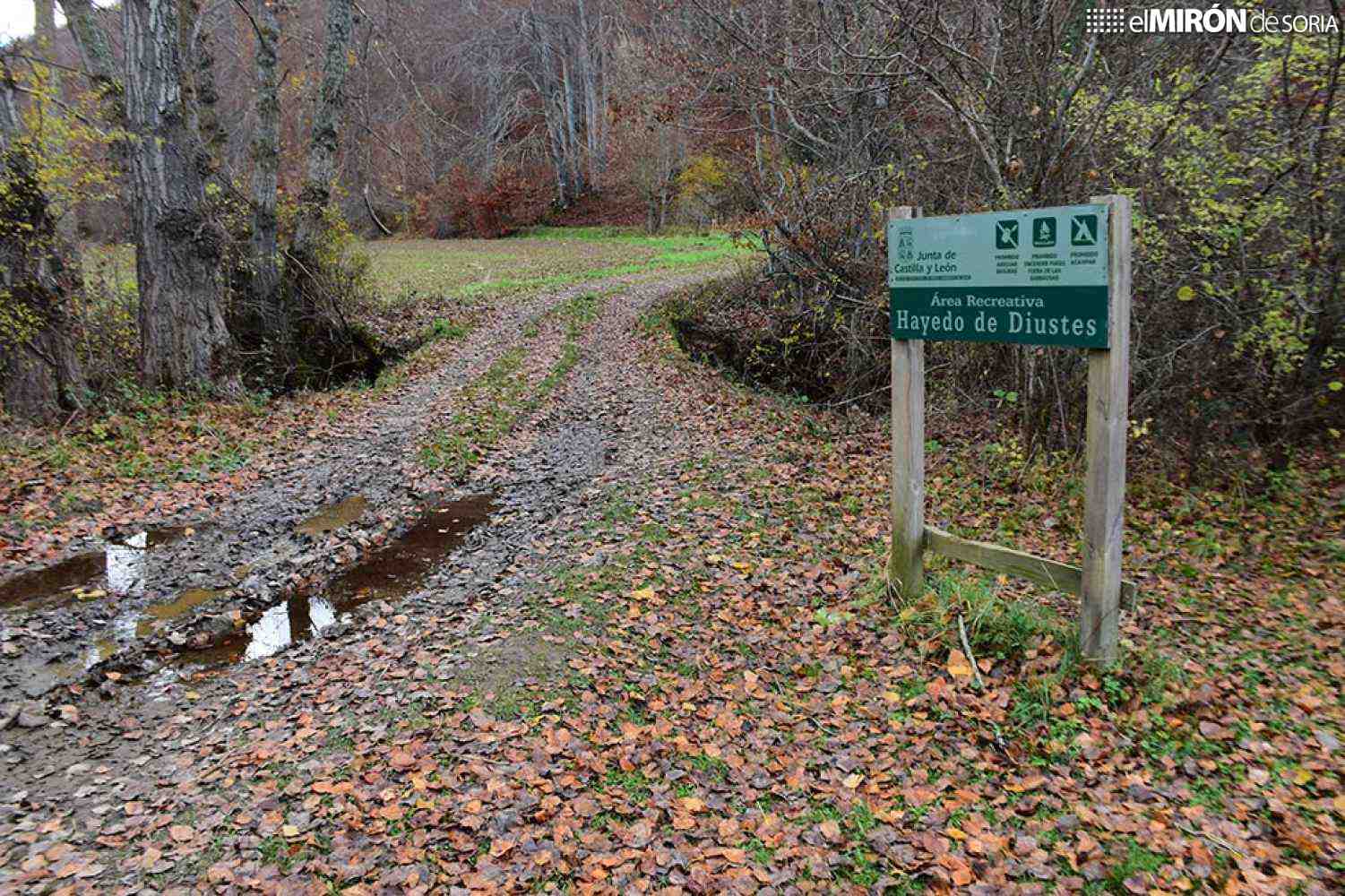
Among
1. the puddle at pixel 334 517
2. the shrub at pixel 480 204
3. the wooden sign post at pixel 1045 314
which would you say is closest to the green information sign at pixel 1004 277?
the wooden sign post at pixel 1045 314

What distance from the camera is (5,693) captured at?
5.45 meters

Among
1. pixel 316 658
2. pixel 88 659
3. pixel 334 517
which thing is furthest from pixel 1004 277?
pixel 334 517

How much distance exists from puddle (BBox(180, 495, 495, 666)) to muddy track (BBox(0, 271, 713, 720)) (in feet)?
0.10

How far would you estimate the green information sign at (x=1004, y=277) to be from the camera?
466 centimetres

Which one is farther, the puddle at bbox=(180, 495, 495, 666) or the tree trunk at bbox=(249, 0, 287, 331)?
the tree trunk at bbox=(249, 0, 287, 331)

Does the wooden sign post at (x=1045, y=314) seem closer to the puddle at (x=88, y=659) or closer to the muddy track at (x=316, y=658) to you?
the muddy track at (x=316, y=658)

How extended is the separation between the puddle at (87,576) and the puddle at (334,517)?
1.14 meters

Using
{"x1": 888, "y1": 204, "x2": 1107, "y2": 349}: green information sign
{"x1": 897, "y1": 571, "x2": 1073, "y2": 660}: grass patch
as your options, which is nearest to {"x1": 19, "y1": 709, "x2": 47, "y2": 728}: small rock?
{"x1": 897, "y1": 571, "x2": 1073, "y2": 660}: grass patch

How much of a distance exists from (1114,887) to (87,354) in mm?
13250

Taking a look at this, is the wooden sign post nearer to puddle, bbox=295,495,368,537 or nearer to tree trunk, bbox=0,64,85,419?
puddle, bbox=295,495,368,537

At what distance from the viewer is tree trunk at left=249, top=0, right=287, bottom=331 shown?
14297 millimetres

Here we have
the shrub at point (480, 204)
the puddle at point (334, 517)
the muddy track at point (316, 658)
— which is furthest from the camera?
the shrub at point (480, 204)

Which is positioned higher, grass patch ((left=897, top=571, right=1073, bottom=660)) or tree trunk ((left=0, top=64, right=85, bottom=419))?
tree trunk ((left=0, top=64, right=85, bottom=419))

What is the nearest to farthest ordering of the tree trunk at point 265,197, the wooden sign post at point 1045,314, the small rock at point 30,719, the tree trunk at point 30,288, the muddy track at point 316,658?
the muddy track at point 316,658, the wooden sign post at point 1045,314, the small rock at point 30,719, the tree trunk at point 30,288, the tree trunk at point 265,197
